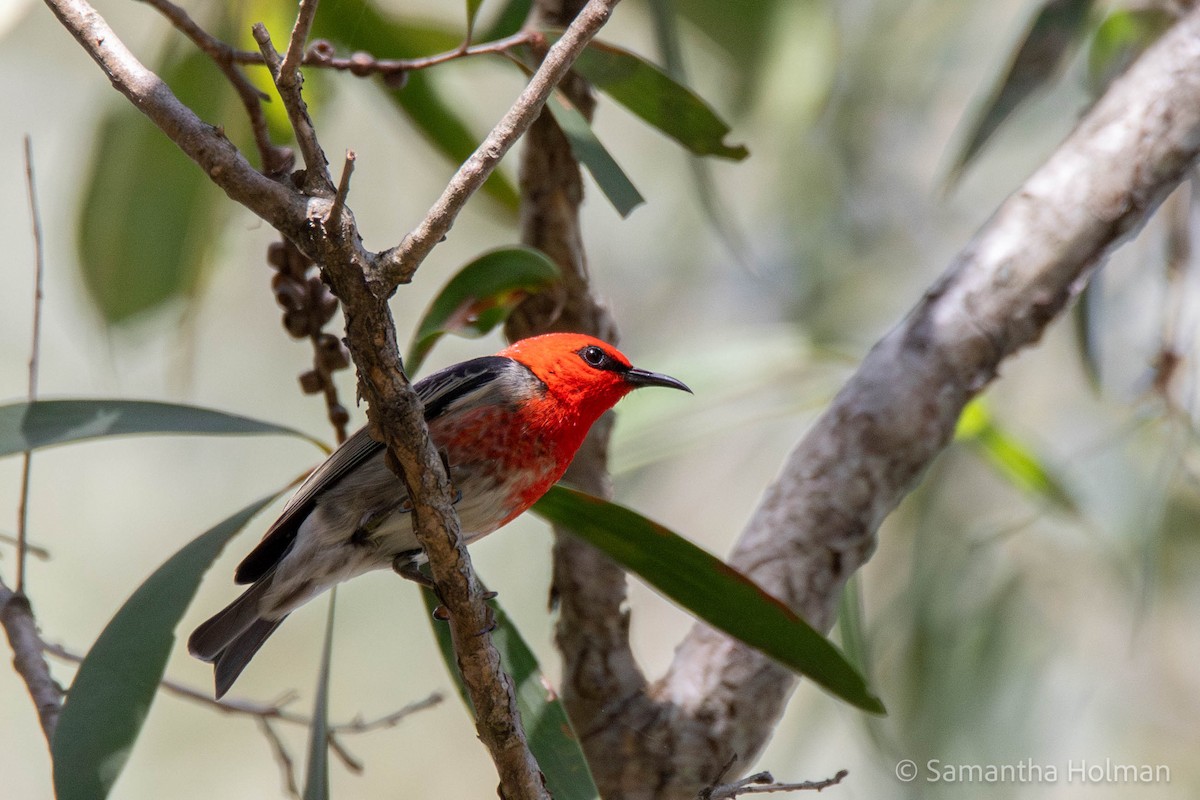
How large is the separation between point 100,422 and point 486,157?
4.45 ft

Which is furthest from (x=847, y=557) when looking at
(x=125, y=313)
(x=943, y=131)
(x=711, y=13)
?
(x=943, y=131)

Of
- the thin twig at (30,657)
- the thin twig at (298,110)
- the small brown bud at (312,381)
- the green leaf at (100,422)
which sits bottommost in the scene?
the thin twig at (30,657)

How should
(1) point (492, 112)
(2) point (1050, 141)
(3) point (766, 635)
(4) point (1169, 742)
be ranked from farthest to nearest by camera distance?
(1) point (492, 112) < (2) point (1050, 141) < (4) point (1169, 742) < (3) point (766, 635)

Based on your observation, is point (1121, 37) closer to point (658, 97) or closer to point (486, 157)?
point (658, 97)

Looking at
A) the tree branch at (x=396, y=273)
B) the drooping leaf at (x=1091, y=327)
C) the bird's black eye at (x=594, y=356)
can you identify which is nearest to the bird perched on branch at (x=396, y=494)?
the bird's black eye at (x=594, y=356)

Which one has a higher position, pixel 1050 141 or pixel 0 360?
pixel 0 360

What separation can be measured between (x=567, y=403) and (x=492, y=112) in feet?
16.5

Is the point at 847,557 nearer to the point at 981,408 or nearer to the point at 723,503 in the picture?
the point at 981,408

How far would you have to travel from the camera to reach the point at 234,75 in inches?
117

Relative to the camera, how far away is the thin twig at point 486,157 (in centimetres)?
181

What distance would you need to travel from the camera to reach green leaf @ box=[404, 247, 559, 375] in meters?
2.90

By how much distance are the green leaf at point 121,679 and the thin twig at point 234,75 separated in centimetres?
92

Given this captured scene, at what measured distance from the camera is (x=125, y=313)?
3.90m

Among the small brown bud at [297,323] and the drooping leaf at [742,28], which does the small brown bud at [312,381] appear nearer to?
the small brown bud at [297,323]
